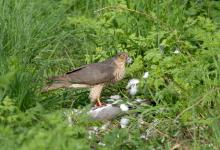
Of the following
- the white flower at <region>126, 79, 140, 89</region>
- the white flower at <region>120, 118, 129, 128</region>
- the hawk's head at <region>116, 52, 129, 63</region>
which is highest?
the hawk's head at <region>116, 52, 129, 63</region>

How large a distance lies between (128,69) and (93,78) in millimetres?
488

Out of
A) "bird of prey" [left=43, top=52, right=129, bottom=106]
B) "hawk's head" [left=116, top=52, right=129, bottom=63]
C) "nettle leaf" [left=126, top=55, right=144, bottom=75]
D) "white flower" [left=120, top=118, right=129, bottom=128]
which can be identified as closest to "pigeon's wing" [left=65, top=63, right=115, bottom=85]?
"bird of prey" [left=43, top=52, right=129, bottom=106]

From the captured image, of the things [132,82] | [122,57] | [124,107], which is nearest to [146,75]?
[132,82]

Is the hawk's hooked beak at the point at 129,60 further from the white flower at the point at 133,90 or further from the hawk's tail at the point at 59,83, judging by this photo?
the hawk's tail at the point at 59,83

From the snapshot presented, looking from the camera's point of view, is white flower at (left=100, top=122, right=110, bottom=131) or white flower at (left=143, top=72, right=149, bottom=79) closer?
white flower at (left=100, top=122, right=110, bottom=131)

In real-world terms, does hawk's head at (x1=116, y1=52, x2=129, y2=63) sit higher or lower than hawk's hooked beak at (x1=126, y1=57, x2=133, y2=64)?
higher

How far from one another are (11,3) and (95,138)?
8.12ft

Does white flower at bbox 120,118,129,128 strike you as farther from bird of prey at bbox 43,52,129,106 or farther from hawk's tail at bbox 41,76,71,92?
hawk's tail at bbox 41,76,71,92

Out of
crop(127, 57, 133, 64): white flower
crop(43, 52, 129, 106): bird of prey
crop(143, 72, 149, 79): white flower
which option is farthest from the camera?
crop(127, 57, 133, 64): white flower

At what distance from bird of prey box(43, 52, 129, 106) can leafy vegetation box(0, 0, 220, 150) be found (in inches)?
4.8

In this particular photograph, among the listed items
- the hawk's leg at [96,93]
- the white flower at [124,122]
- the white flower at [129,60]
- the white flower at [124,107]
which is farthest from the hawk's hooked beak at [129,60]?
the white flower at [124,122]

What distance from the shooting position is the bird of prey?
24.2ft

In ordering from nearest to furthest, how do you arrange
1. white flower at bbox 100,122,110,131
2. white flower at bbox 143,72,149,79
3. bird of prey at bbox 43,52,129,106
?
white flower at bbox 100,122,110,131, bird of prey at bbox 43,52,129,106, white flower at bbox 143,72,149,79

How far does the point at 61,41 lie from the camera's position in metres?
8.49
